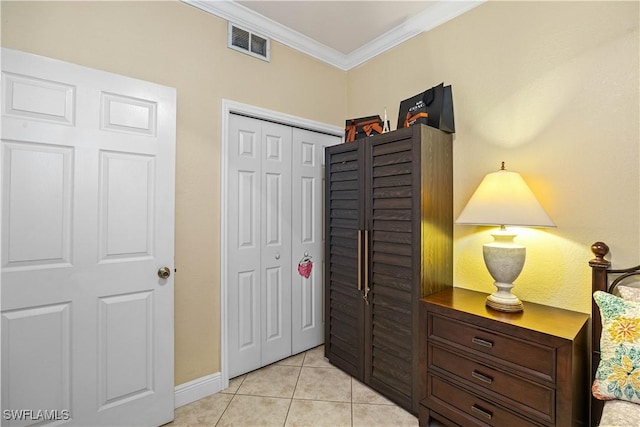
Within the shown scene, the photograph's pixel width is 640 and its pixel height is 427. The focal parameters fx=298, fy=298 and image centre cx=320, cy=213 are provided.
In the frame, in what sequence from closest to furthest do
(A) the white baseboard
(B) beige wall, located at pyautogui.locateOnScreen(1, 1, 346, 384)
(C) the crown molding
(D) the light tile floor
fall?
1. (B) beige wall, located at pyautogui.locateOnScreen(1, 1, 346, 384)
2. (D) the light tile floor
3. (A) the white baseboard
4. (C) the crown molding

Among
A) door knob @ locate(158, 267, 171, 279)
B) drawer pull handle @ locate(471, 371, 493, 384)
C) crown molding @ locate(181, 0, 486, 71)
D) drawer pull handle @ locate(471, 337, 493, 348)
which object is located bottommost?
drawer pull handle @ locate(471, 371, 493, 384)

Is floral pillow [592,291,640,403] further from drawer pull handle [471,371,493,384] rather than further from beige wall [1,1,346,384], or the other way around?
beige wall [1,1,346,384]

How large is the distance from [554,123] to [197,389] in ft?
8.90

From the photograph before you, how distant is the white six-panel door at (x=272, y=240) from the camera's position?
2.25 metres

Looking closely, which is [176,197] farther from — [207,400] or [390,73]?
[390,73]

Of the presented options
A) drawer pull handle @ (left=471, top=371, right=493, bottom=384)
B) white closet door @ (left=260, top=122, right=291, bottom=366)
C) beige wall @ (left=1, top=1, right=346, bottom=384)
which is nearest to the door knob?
beige wall @ (left=1, top=1, right=346, bottom=384)

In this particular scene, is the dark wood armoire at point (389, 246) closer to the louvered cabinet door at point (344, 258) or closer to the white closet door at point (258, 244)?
the louvered cabinet door at point (344, 258)

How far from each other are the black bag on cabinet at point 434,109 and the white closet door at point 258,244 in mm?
1036

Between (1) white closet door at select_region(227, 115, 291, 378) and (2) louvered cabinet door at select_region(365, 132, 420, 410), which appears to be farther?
(1) white closet door at select_region(227, 115, 291, 378)

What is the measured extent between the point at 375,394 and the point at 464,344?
2.76ft

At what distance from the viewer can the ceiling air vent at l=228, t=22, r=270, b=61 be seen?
2.16 meters

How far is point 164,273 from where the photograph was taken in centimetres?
176

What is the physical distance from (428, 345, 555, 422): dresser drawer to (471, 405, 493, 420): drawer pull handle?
115mm

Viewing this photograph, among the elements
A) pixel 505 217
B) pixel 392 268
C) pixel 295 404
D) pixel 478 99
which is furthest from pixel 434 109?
pixel 295 404
